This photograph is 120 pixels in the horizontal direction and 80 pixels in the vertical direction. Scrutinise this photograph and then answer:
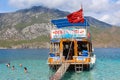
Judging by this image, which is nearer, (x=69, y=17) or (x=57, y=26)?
(x=69, y=17)

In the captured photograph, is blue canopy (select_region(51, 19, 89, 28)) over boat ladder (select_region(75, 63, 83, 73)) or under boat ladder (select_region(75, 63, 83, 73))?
over

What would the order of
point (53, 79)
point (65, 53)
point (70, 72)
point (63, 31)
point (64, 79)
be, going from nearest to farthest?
1. point (53, 79)
2. point (64, 79)
3. point (70, 72)
4. point (63, 31)
5. point (65, 53)

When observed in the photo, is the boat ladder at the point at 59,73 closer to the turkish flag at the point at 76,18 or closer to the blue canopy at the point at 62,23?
the turkish flag at the point at 76,18

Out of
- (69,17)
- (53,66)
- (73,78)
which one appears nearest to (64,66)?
(73,78)

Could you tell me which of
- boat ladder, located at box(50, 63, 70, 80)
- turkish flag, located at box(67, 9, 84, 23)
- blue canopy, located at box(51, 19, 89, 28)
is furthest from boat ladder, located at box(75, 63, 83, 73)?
blue canopy, located at box(51, 19, 89, 28)

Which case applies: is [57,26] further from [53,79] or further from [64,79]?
[53,79]

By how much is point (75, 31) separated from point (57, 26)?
14.3 ft

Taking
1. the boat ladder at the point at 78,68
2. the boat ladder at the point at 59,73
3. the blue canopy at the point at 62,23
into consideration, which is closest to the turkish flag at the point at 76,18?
the blue canopy at the point at 62,23

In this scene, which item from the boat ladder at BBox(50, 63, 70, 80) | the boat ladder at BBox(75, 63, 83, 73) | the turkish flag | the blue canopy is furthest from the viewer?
the blue canopy

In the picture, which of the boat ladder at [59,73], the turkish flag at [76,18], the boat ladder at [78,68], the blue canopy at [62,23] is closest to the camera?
the boat ladder at [59,73]

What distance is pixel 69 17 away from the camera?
135 ft

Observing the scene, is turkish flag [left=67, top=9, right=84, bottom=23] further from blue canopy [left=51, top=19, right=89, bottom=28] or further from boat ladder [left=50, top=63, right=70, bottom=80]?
boat ladder [left=50, top=63, right=70, bottom=80]

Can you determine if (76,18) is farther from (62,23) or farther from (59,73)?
(59,73)

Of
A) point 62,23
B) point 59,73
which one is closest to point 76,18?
point 62,23
